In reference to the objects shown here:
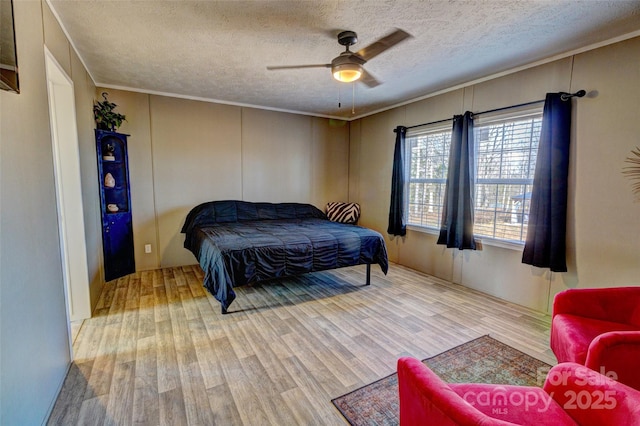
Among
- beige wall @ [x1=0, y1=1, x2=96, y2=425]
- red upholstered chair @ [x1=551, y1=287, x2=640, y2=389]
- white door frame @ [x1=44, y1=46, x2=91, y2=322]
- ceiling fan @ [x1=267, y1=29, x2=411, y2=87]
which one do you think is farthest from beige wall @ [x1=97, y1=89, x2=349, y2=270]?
red upholstered chair @ [x1=551, y1=287, x2=640, y2=389]

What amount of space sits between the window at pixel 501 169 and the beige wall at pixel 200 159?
229cm

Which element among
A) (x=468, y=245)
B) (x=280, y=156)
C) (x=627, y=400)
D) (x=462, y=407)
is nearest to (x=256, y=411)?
(x=462, y=407)

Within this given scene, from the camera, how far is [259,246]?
122 inches

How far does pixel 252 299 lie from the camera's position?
11.1 feet

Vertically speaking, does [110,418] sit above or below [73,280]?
below

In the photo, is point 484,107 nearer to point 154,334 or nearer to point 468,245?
point 468,245

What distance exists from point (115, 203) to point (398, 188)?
3.97 meters

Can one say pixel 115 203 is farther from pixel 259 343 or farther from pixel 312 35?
pixel 312 35

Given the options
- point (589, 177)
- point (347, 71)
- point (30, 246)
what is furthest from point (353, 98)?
point (30, 246)

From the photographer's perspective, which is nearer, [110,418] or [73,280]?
[110,418]

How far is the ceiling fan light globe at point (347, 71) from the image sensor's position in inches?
94.0

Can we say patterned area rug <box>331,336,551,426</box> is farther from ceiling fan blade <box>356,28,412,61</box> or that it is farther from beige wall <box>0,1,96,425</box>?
ceiling fan blade <box>356,28,412,61</box>

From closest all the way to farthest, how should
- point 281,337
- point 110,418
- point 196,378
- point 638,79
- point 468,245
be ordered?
point 110,418
point 196,378
point 638,79
point 281,337
point 468,245

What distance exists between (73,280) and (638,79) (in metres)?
5.11
